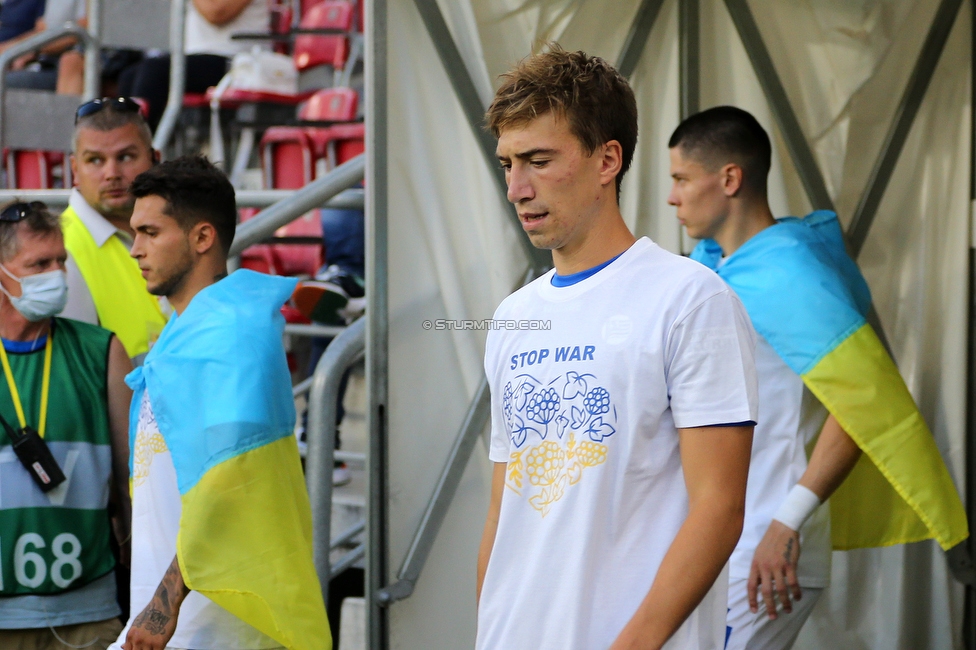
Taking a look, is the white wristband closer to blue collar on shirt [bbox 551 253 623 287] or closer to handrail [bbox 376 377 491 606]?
handrail [bbox 376 377 491 606]

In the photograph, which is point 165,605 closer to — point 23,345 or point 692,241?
point 23,345

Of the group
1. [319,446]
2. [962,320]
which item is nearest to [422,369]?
[319,446]

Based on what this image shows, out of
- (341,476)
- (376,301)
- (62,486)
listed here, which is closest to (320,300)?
(341,476)

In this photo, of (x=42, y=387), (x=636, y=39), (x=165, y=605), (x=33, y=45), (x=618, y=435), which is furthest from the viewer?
(x=33, y=45)

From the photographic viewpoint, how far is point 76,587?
3.11 meters

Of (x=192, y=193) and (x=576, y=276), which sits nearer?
(x=576, y=276)

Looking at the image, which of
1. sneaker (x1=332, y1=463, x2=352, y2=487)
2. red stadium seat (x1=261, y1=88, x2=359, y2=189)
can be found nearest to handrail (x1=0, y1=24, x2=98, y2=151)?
red stadium seat (x1=261, y1=88, x2=359, y2=189)

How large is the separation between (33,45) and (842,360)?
5.19m

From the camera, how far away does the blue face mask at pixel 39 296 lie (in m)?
3.15

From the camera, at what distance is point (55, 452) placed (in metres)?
3.10

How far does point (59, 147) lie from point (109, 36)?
1.09 metres

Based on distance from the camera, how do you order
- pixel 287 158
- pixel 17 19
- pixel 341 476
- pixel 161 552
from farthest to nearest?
1. pixel 17 19
2. pixel 287 158
3. pixel 341 476
4. pixel 161 552

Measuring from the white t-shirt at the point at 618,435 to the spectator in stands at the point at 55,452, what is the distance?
165 centimetres

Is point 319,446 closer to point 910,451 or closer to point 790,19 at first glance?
point 910,451
